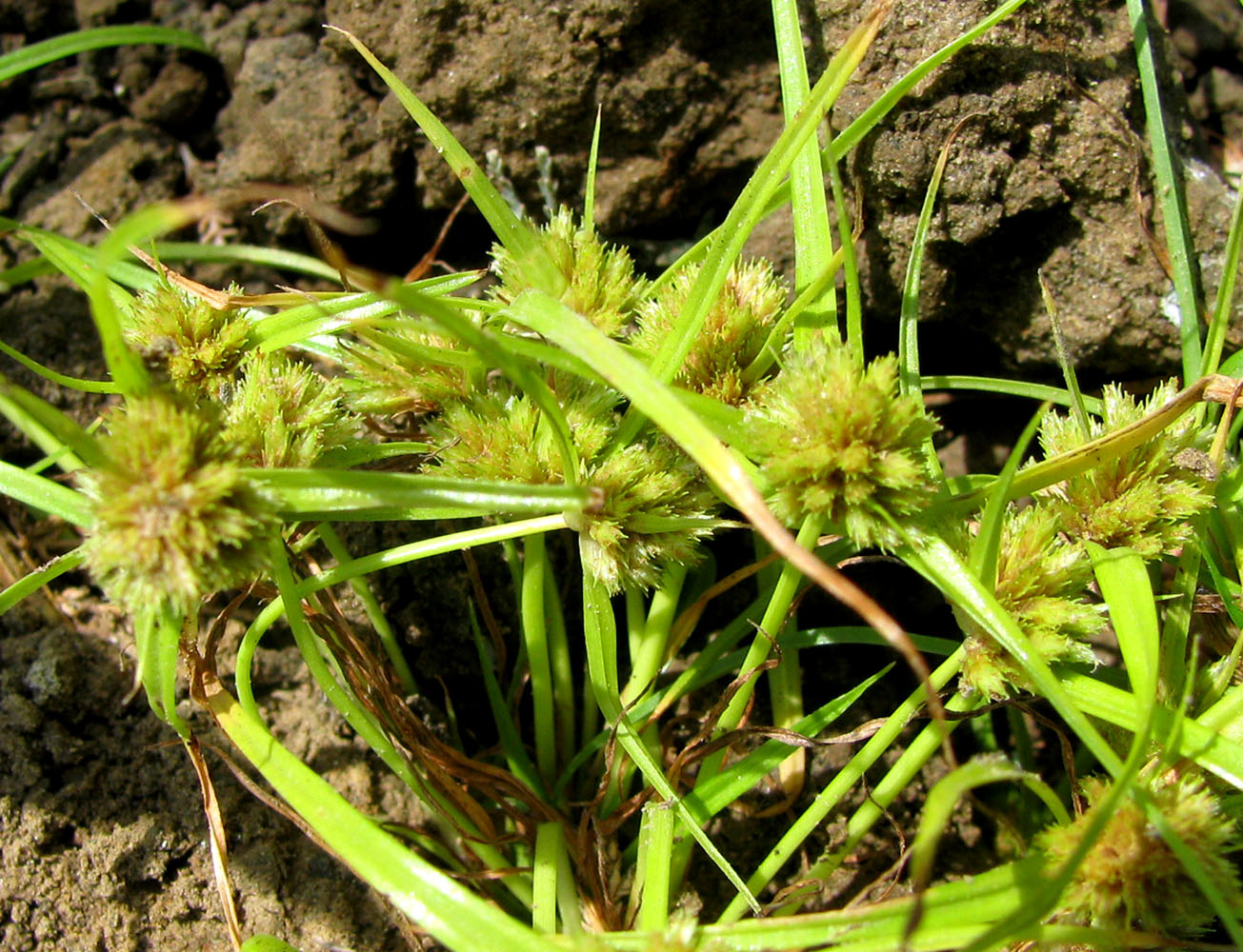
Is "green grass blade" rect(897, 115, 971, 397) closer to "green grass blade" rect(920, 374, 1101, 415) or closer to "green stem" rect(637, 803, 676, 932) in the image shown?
"green grass blade" rect(920, 374, 1101, 415)

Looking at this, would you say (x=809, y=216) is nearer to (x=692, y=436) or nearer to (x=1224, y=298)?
(x=692, y=436)

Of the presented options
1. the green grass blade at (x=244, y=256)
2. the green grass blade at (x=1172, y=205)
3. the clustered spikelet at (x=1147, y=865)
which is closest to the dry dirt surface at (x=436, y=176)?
the green grass blade at (x=1172, y=205)

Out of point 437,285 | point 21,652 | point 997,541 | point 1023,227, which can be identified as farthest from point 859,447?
point 21,652

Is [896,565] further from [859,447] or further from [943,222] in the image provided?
[859,447]

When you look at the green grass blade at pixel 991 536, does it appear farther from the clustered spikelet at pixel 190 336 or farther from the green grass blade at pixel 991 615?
the clustered spikelet at pixel 190 336

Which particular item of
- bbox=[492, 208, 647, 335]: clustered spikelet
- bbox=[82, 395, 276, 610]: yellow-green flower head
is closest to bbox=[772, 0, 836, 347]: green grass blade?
bbox=[492, 208, 647, 335]: clustered spikelet
